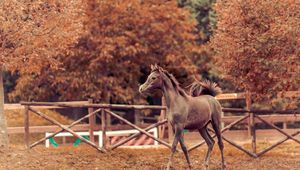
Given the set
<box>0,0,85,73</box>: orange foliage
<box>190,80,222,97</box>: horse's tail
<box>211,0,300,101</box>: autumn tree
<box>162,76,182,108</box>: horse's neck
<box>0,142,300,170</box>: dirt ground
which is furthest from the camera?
<box>211,0,300,101</box>: autumn tree

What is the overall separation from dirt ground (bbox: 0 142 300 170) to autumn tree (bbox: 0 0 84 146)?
164 cm

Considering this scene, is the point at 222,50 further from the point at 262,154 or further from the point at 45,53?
the point at 45,53

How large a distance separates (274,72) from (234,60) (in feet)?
4.35

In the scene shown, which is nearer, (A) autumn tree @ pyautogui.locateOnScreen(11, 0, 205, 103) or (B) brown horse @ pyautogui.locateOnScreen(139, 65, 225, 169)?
(B) brown horse @ pyautogui.locateOnScreen(139, 65, 225, 169)

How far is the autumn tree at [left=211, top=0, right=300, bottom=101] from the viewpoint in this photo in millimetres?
17016

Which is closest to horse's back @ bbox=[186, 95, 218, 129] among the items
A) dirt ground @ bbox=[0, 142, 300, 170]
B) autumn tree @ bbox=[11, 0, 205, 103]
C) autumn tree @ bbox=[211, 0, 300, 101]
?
dirt ground @ bbox=[0, 142, 300, 170]

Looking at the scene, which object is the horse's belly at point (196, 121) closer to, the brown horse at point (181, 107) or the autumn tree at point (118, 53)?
the brown horse at point (181, 107)

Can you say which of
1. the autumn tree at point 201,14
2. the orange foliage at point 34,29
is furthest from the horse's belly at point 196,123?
the autumn tree at point 201,14

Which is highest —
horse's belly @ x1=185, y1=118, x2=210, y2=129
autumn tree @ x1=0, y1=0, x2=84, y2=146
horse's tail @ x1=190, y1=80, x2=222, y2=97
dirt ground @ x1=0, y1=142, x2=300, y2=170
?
autumn tree @ x1=0, y1=0, x2=84, y2=146

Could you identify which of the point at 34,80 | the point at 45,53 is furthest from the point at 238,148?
the point at 34,80

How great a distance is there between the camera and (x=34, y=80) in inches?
1268

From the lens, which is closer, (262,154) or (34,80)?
(262,154)

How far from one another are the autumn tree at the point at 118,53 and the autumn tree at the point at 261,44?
12336 mm

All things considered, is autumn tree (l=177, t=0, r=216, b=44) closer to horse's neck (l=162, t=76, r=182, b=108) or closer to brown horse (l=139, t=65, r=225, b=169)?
brown horse (l=139, t=65, r=225, b=169)
